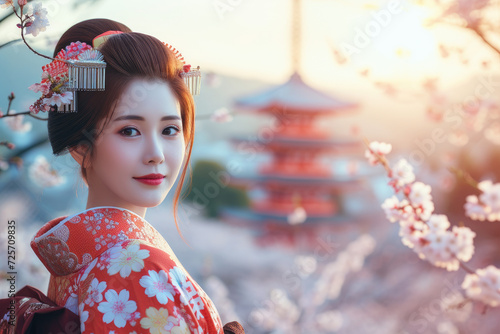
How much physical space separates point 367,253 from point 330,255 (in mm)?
362

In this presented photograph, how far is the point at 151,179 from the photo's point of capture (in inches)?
49.0

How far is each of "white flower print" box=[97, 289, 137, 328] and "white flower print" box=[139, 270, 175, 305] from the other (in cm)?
4

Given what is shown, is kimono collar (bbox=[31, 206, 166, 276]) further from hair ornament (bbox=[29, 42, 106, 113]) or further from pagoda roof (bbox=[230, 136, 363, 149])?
pagoda roof (bbox=[230, 136, 363, 149])

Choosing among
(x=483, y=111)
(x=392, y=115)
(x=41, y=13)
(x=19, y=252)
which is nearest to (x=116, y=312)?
(x=41, y=13)

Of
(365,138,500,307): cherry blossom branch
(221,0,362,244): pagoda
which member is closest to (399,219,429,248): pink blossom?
(365,138,500,307): cherry blossom branch

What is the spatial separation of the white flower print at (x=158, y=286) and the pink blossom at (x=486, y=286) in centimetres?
140

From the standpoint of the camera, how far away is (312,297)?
3881mm

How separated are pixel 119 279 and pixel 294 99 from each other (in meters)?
2.86

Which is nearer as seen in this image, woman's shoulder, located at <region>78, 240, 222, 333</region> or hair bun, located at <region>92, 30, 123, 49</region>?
woman's shoulder, located at <region>78, 240, 222, 333</region>

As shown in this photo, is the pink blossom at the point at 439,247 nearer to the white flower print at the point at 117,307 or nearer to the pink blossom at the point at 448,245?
the pink blossom at the point at 448,245

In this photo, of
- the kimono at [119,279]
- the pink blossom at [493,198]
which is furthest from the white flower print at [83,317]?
the pink blossom at [493,198]

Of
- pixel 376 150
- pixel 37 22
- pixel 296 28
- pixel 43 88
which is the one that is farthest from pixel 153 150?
pixel 296 28

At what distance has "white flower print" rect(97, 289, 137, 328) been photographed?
104 centimetres

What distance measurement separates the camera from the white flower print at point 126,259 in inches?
42.2
